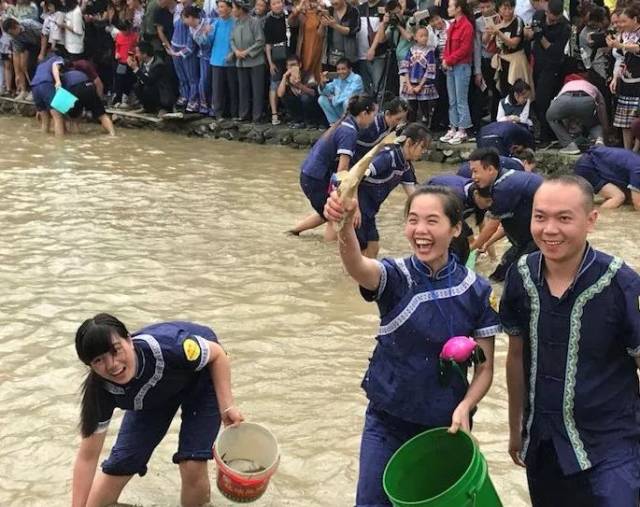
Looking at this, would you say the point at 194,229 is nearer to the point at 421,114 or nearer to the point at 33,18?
the point at 421,114

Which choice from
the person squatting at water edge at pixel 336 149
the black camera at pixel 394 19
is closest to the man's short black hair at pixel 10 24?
the black camera at pixel 394 19

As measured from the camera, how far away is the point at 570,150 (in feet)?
32.7

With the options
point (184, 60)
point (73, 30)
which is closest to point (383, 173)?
point (184, 60)

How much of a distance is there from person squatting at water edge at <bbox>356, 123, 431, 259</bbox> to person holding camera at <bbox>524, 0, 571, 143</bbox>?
4.01 meters

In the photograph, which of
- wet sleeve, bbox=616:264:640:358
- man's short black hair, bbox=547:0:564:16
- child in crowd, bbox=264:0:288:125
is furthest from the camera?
child in crowd, bbox=264:0:288:125

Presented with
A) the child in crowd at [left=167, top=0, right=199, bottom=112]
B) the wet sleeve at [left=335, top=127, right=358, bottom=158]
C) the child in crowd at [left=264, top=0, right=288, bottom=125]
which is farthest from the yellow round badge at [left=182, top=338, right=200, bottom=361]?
the child in crowd at [left=167, top=0, right=199, bottom=112]

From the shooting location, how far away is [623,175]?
8.41m

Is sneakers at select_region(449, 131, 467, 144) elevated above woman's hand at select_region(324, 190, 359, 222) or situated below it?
below

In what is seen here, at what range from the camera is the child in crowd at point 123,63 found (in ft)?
46.9

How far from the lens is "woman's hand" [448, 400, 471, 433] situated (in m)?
2.60

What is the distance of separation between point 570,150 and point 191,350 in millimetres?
7577

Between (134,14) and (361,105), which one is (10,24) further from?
(361,105)

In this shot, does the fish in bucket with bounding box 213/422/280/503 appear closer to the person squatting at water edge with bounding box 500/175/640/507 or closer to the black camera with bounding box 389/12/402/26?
the person squatting at water edge with bounding box 500/175/640/507

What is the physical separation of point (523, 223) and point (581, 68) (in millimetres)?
5201
